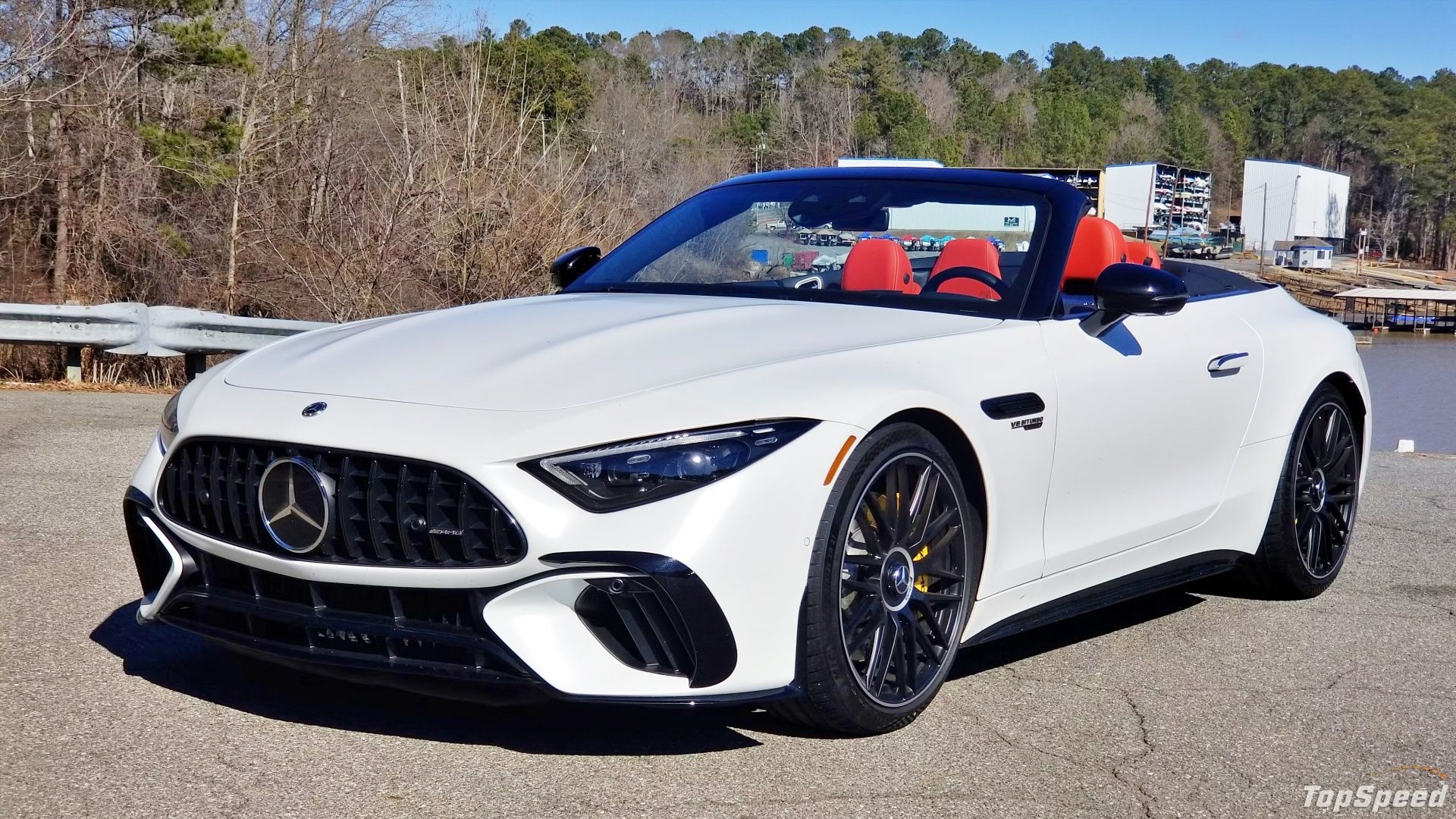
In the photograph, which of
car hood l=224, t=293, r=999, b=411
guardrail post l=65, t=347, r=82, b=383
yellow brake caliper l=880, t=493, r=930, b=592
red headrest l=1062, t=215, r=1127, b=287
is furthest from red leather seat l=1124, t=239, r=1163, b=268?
guardrail post l=65, t=347, r=82, b=383

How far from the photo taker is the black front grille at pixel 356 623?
123 inches

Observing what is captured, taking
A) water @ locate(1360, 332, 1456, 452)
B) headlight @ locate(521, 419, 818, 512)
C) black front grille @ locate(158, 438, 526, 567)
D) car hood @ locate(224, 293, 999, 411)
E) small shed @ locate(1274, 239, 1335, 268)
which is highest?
car hood @ locate(224, 293, 999, 411)

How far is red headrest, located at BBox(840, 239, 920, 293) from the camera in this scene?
4.66 m

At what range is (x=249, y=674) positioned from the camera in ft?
13.1

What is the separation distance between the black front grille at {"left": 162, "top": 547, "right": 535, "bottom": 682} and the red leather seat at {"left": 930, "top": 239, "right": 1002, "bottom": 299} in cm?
197

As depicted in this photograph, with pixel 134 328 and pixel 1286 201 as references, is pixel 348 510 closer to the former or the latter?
pixel 134 328

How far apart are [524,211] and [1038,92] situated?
561ft

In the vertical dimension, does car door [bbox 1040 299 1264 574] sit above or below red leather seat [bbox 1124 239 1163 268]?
below

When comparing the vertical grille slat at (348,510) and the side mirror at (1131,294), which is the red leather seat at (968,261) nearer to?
the side mirror at (1131,294)

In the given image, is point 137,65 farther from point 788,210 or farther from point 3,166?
point 788,210

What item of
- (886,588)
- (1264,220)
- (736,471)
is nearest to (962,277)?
(886,588)

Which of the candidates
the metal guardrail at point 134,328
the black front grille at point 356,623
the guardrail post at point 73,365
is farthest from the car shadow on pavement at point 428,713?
the guardrail post at point 73,365

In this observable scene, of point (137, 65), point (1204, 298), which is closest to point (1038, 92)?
point (137, 65)

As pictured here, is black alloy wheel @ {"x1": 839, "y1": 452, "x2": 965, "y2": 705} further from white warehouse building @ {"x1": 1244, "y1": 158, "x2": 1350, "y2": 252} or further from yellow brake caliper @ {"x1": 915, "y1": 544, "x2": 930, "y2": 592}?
white warehouse building @ {"x1": 1244, "y1": 158, "x2": 1350, "y2": 252}
